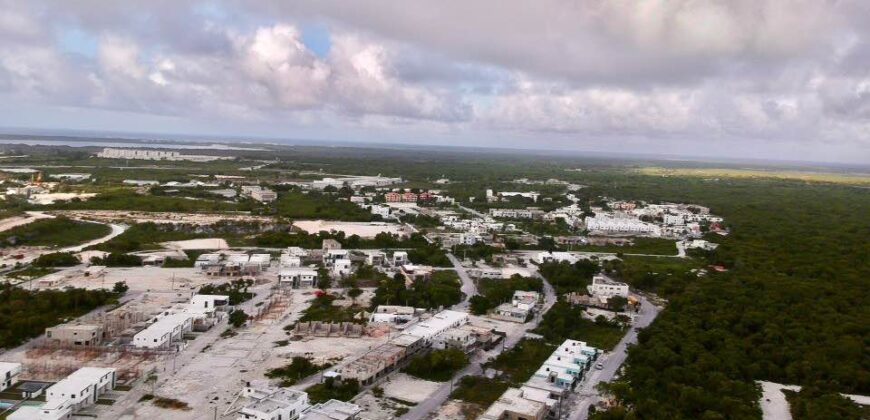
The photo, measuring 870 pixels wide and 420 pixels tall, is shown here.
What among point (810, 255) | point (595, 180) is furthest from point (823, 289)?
point (595, 180)

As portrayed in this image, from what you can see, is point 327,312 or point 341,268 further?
point 341,268

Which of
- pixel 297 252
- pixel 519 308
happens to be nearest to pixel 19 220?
pixel 297 252

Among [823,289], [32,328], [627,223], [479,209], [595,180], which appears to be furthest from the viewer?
[595,180]

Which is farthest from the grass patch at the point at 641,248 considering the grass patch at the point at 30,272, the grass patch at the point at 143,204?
the grass patch at the point at 30,272

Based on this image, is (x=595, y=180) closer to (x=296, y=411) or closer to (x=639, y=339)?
(x=639, y=339)

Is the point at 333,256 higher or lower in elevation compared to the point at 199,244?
higher

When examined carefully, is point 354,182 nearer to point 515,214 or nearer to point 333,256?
point 515,214
